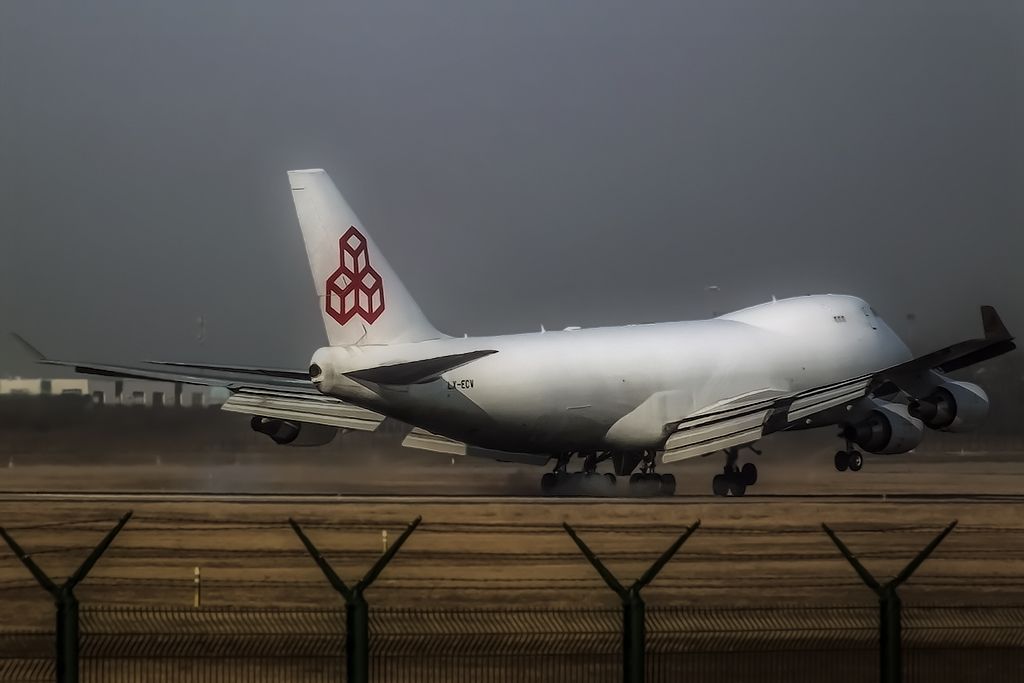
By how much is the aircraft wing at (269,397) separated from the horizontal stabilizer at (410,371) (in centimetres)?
461

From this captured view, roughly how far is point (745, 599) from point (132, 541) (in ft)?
41.5

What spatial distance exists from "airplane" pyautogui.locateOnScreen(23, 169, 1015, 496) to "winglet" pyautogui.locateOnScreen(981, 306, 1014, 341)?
0.21 feet

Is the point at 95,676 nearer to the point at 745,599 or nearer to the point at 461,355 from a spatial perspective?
the point at 745,599

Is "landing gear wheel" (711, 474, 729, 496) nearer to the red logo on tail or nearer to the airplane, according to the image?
the airplane

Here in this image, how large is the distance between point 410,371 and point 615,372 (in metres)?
7.34

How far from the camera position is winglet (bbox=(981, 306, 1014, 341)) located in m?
45.2

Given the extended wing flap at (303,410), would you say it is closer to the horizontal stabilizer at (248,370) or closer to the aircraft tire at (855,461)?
the horizontal stabilizer at (248,370)

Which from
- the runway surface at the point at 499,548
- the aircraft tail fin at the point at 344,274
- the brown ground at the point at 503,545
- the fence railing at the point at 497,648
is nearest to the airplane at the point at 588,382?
the aircraft tail fin at the point at 344,274

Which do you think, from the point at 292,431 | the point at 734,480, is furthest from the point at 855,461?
the point at 292,431

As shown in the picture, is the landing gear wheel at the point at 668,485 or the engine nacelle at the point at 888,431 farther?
the landing gear wheel at the point at 668,485

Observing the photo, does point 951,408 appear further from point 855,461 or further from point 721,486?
point 721,486

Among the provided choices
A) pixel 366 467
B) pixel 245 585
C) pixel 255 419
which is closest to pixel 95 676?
pixel 245 585

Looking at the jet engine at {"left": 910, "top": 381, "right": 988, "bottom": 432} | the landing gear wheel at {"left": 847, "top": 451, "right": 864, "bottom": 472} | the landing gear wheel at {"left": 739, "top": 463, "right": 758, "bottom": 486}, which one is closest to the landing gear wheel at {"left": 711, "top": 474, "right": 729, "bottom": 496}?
the landing gear wheel at {"left": 739, "top": 463, "right": 758, "bottom": 486}

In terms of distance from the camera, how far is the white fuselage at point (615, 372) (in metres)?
44.7
